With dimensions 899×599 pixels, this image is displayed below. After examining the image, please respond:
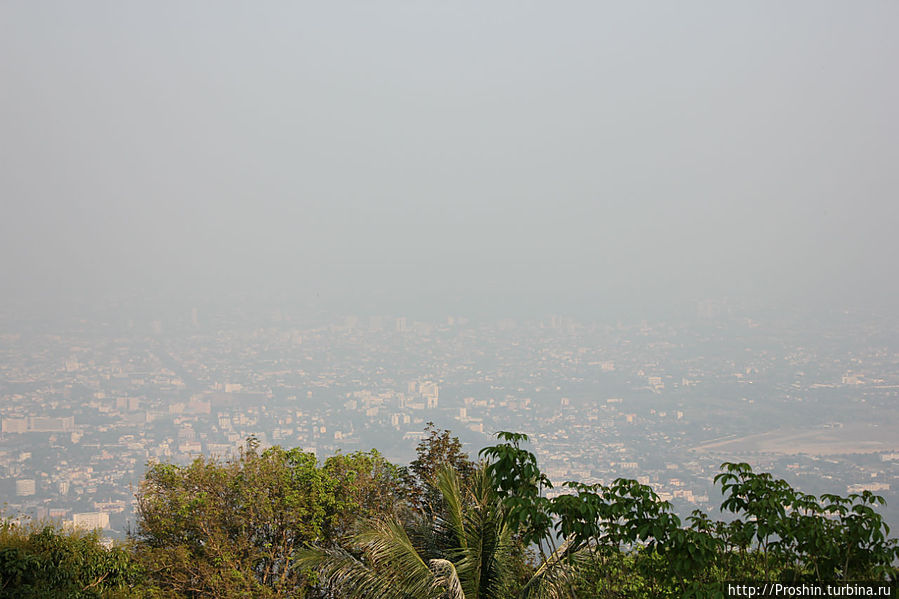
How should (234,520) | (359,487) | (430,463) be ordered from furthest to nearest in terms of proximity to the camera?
(430,463), (359,487), (234,520)

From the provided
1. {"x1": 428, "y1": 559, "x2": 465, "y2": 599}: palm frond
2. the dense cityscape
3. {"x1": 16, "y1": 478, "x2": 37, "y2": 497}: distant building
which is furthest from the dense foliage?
{"x1": 16, "y1": 478, "x2": 37, "y2": 497}: distant building

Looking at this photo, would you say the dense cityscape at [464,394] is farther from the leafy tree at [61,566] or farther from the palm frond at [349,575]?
the palm frond at [349,575]

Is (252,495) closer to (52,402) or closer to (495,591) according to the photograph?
(495,591)

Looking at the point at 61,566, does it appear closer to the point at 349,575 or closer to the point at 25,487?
the point at 349,575

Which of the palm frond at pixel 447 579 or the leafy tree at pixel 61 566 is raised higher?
the palm frond at pixel 447 579

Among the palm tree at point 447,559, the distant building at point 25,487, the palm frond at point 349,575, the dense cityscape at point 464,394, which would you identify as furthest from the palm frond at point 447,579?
the distant building at point 25,487

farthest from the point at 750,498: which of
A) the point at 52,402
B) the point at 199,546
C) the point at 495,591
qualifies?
the point at 52,402

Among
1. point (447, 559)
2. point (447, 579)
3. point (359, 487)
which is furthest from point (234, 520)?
point (447, 579)
